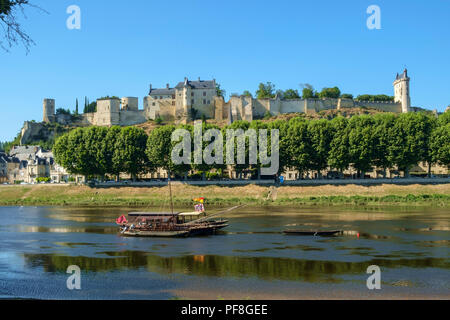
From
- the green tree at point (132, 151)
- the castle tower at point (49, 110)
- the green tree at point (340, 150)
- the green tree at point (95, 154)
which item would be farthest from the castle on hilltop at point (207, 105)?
the green tree at point (340, 150)

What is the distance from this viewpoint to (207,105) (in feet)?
534

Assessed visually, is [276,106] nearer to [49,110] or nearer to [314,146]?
[314,146]

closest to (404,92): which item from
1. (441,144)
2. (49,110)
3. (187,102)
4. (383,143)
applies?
(187,102)

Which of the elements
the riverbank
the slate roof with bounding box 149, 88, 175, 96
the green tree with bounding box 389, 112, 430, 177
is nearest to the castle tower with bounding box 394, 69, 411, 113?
the green tree with bounding box 389, 112, 430, 177

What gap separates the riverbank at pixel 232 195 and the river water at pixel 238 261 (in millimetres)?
22161

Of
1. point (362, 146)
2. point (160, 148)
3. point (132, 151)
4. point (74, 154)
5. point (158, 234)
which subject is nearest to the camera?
point (158, 234)

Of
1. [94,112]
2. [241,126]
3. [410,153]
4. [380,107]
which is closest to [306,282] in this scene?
[410,153]

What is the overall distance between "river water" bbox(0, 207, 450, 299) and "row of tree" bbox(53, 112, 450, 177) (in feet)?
111

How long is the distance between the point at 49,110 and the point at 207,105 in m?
60.9

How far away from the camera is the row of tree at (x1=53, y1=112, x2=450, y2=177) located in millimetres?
89438

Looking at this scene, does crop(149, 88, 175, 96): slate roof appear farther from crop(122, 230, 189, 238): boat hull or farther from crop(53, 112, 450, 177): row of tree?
crop(122, 230, 189, 238): boat hull

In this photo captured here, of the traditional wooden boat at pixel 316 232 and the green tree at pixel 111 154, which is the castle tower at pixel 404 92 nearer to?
the green tree at pixel 111 154
